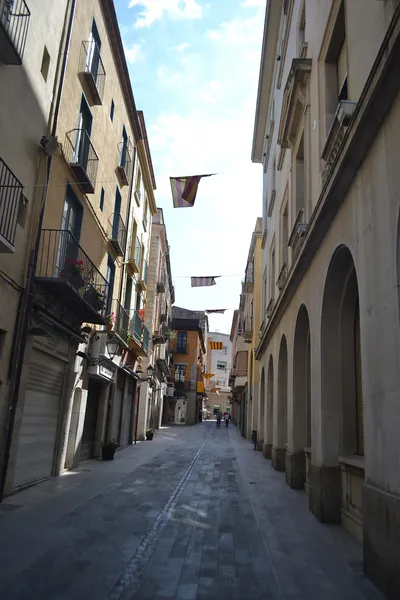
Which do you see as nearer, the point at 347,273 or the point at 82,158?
the point at 347,273

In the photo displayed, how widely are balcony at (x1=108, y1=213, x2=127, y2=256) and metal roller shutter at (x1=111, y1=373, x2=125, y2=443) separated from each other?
5.28 m

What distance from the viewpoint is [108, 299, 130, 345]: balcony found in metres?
16.0

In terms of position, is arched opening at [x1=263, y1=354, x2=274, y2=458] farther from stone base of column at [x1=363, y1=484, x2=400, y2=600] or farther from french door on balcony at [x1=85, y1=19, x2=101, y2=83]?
stone base of column at [x1=363, y1=484, x2=400, y2=600]

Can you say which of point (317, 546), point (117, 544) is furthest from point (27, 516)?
point (317, 546)

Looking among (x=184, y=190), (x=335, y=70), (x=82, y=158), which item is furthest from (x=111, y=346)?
(x=335, y=70)

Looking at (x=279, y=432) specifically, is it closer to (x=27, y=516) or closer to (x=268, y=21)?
(x=27, y=516)

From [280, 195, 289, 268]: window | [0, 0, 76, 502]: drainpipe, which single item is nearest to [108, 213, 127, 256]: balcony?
[280, 195, 289, 268]: window

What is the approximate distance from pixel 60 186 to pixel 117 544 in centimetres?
735

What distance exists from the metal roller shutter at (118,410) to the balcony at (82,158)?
8.96 meters

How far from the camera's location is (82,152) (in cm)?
1180

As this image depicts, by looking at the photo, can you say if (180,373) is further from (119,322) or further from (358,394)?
(358,394)

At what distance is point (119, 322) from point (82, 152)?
657 cm

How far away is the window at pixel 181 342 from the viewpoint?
5312 centimetres

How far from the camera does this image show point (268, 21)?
18375mm
